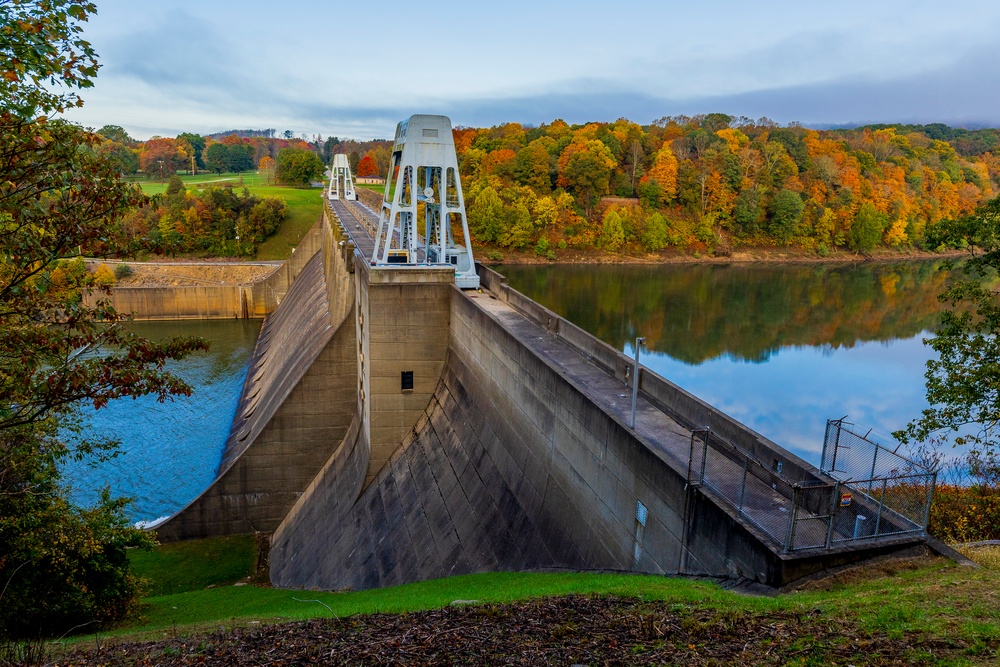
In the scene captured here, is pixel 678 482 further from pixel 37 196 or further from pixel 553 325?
pixel 553 325

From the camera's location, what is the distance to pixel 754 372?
36.0 meters

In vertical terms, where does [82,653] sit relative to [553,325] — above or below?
below

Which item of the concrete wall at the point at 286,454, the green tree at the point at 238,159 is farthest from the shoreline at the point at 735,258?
the green tree at the point at 238,159

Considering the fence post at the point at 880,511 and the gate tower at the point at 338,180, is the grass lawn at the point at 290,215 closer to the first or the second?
the gate tower at the point at 338,180

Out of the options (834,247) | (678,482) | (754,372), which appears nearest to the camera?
(678,482)

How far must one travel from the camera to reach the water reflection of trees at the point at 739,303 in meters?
43.9

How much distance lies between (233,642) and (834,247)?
88.9 metres

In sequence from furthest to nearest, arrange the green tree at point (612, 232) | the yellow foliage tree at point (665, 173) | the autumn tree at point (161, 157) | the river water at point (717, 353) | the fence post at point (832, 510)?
the autumn tree at point (161, 157) < the yellow foliage tree at point (665, 173) < the green tree at point (612, 232) < the river water at point (717, 353) < the fence post at point (832, 510)

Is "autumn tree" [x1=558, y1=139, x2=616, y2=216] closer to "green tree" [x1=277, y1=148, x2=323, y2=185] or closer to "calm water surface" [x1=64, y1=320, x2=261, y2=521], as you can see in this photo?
"green tree" [x1=277, y1=148, x2=323, y2=185]

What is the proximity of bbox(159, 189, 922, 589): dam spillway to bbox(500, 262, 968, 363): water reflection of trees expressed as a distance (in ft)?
73.6

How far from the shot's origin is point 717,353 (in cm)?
3994

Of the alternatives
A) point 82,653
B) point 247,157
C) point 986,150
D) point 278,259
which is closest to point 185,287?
point 278,259

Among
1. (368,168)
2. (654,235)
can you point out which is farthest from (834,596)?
(368,168)

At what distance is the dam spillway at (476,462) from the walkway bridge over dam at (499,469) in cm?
4
